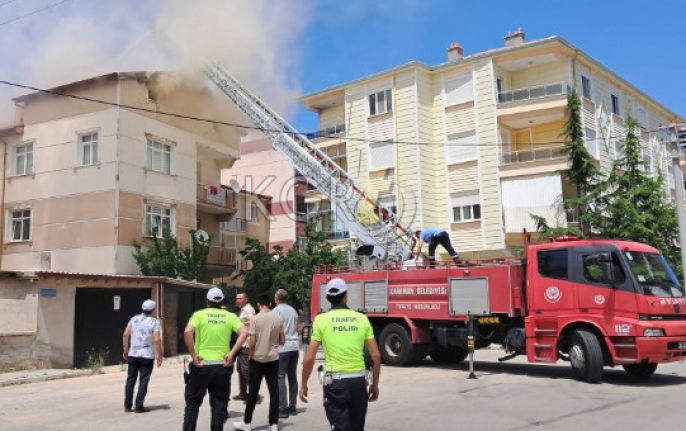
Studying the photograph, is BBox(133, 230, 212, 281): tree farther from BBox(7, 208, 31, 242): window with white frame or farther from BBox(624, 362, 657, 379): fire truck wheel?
BBox(624, 362, 657, 379): fire truck wheel

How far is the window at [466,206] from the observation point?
2970cm

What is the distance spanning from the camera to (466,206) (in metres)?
30.1

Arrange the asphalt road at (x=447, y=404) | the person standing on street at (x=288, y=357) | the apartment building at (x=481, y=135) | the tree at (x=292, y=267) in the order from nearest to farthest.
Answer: the asphalt road at (x=447, y=404) → the person standing on street at (x=288, y=357) → the tree at (x=292, y=267) → the apartment building at (x=481, y=135)

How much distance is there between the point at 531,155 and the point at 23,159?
2220 centimetres

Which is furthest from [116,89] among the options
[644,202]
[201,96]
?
[644,202]

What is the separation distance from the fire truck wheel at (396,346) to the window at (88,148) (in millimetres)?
15331

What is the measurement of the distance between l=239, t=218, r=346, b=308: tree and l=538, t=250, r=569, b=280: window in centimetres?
1424

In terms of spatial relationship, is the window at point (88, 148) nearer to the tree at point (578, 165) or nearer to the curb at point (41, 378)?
the curb at point (41, 378)

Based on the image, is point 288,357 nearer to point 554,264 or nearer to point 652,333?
point 554,264

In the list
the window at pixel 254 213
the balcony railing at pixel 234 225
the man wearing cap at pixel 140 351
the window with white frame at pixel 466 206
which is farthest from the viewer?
the window at pixel 254 213

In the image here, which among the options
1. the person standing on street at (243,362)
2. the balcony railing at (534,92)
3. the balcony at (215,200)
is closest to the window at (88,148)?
the balcony at (215,200)

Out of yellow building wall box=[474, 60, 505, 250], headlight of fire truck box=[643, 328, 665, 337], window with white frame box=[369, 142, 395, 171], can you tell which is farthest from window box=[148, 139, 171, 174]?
headlight of fire truck box=[643, 328, 665, 337]

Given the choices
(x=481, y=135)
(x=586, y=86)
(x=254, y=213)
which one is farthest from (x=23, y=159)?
(x=586, y=86)

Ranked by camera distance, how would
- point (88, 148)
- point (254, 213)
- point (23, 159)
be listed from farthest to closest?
point (254, 213), point (23, 159), point (88, 148)
